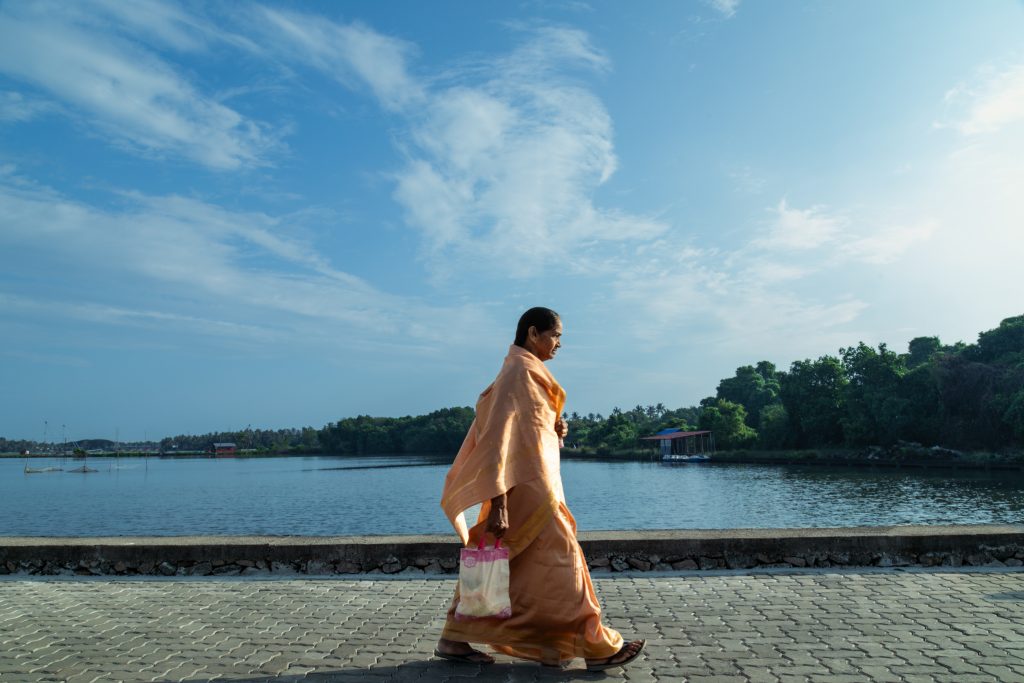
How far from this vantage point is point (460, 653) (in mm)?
4293

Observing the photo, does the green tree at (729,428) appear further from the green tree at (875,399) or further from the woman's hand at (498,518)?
the woman's hand at (498,518)

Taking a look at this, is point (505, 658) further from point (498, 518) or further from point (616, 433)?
point (616, 433)

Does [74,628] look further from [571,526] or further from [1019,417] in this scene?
[1019,417]

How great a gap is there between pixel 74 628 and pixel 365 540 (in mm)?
2631

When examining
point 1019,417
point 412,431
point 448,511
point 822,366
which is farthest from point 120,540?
point 412,431

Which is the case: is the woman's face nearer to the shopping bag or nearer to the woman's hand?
the woman's hand

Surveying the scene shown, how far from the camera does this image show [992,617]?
4.99m

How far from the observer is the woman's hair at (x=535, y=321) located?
15.7 ft

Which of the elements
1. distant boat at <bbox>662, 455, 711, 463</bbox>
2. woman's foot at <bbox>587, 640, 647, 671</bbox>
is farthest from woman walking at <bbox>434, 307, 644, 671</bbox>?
distant boat at <bbox>662, 455, 711, 463</bbox>

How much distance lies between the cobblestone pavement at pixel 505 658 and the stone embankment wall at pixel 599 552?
0.31 metres

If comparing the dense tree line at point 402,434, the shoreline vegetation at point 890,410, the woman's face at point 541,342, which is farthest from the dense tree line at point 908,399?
the dense tree line at point 402,434

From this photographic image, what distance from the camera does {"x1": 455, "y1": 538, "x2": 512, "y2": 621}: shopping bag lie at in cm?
→ 419

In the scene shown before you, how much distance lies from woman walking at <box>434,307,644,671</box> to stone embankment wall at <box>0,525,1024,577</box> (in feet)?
8.96

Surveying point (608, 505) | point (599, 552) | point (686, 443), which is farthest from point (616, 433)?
point (599, 552)
